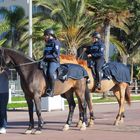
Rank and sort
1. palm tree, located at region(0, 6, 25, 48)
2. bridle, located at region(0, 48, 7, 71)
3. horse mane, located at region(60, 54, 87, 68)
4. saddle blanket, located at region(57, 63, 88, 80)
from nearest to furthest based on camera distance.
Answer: bridle, located at region(0, 48, 7, 71) → saddle blanket, located at region(57, 63, 88, 80) → horse mane, located at region(60, 54, 87, 68) → palm tree, located at region(0, 6, 25, 48)

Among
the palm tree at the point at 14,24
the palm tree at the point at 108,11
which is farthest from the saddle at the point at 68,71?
the palm tree at the point at 14,24

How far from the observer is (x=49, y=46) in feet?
46.1

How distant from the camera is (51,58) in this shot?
13992mm

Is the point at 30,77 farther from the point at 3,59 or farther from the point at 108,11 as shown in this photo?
the point at 108,11

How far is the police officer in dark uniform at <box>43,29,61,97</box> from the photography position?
45.6ft

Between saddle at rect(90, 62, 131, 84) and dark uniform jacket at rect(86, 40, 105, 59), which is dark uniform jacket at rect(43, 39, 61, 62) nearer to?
dark uniform jacket at rect(86, 40, 105, 59)

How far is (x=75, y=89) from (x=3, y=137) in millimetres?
2972

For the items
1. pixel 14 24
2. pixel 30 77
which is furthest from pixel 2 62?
pixel 14 24

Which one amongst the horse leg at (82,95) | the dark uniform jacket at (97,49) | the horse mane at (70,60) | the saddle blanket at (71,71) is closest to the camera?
the saddle blanket at (71,71)

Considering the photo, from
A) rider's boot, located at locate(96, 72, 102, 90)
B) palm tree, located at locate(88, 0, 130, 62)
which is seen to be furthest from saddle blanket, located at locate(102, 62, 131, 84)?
palm tree, located at locate(88, 0, 130, 62)

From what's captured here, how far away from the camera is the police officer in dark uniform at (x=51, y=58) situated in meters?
13.9

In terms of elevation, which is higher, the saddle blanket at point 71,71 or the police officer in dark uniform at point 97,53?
the police officer in dark uniform at point 97,53

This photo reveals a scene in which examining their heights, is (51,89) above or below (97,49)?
below

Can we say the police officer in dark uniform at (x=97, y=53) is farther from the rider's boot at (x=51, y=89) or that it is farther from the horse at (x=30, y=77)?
the rider's boot at (x=51, y=89)
